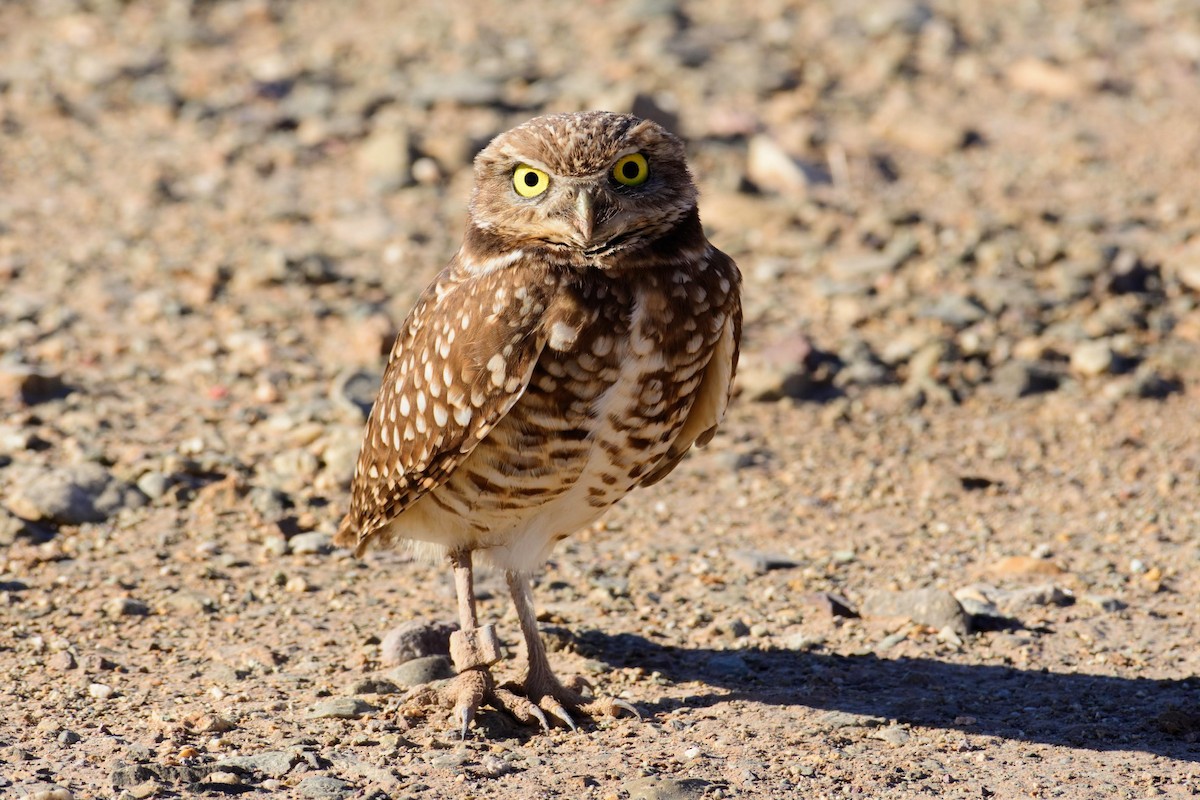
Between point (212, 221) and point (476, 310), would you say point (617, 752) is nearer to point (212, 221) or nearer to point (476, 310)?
point (476, 310)

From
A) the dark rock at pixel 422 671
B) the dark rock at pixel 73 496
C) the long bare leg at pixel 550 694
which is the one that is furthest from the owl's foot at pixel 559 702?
the dark rock at pixel 73 496

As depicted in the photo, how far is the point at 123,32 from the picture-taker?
12008mm

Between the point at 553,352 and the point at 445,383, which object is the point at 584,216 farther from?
the point at 445,383

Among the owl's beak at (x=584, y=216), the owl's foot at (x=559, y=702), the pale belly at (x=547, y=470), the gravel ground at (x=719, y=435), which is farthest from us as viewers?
the owl's foot at (x=559, y=702)

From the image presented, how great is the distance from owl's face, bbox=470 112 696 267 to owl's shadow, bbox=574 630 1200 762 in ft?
5.45

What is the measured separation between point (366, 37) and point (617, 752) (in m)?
8.66

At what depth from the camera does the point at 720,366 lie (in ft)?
16.7

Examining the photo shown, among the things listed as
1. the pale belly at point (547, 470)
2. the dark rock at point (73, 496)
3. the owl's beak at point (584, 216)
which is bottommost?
the dark rock at point (73, 496)

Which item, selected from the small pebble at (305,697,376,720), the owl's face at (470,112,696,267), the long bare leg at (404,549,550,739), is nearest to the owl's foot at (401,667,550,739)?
the long bare leg at (404,549,550,739)

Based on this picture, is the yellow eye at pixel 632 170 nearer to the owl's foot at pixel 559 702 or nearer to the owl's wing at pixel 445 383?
Result: the owl's wing at pixel 445 383

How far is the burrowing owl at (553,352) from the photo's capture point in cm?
Answer: 465

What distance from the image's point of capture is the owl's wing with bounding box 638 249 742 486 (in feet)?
16.3

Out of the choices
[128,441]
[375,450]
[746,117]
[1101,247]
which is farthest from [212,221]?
[1101,247]

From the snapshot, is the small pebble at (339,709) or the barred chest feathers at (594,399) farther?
the small pebble at (339,709)
